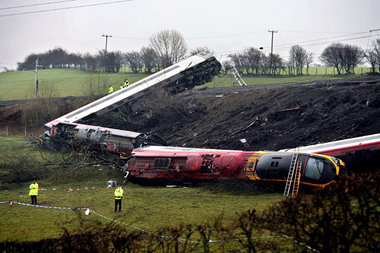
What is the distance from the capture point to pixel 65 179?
87.8 ft

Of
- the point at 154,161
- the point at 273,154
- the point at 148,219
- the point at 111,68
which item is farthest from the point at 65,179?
the point at 111,68

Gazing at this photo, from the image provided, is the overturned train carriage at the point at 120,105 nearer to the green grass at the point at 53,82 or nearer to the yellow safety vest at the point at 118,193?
the yellow safety vest at the point at 118,193

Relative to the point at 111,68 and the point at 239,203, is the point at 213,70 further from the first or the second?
the point at 111,68

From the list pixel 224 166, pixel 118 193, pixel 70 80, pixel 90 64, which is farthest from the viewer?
pixel 90 64

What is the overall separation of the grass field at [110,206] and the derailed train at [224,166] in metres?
0.81

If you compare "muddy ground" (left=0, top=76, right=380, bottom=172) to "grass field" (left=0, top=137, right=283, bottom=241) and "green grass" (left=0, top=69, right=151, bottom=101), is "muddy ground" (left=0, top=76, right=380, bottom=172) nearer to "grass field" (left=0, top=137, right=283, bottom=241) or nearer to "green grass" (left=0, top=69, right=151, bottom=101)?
"grass field" (left=0, top=137, right=283, bottom=241)

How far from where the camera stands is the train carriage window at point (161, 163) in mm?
23844

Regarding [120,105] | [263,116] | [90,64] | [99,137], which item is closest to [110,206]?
[99,137]

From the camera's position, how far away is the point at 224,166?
2130 cm

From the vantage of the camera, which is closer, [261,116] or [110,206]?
[110,206]

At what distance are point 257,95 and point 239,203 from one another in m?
24.0

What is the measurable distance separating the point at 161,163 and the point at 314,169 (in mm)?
9205

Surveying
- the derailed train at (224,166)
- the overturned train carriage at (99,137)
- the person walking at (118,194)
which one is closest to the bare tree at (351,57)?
the overturned train carriage at (99,137)

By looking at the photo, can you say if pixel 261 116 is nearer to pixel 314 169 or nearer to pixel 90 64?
pixel 314 169
